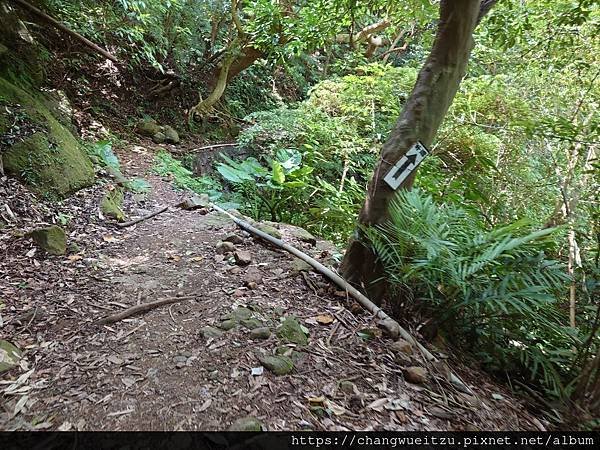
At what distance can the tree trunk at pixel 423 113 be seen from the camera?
239 centimetres

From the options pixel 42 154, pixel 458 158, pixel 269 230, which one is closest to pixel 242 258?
pixel 269 230

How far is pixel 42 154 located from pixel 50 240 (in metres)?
1.29

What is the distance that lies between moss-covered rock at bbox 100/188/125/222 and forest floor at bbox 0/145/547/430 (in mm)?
579

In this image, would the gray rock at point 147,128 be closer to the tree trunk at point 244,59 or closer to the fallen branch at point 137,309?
the tree trunk at point 244,59

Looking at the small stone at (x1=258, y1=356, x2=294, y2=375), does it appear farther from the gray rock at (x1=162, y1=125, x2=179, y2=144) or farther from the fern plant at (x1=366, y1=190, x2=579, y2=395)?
the gray rock at (x1=162, y1=125, x2=179, y2=144)

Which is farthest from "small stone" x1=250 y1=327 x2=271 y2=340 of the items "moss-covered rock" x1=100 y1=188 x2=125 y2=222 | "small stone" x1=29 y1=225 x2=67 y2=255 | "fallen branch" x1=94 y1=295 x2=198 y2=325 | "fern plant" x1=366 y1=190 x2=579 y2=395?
"moss-covered rock" x1=100 y1=188 x2=125 y2=222

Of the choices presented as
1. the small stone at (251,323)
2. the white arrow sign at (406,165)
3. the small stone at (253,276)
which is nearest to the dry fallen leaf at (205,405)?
the small stone at (251,323)

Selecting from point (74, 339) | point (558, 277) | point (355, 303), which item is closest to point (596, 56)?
point (558, 277)

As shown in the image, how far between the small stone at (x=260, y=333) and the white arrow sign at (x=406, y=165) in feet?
4.07

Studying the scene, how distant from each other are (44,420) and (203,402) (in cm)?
66

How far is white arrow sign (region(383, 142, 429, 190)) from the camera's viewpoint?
255cm

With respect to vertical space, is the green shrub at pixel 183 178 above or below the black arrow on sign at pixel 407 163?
below

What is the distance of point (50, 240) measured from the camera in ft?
10.1

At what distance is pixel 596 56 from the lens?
15.5ft
